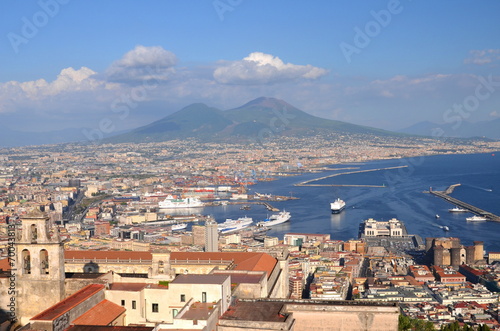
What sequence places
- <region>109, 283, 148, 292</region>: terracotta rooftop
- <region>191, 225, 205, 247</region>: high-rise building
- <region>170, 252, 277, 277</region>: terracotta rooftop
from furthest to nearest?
<region>191, 225, 205, 247</region>: high-rise building
<region>170, 252, 277, 277</region>: terracotta rooftop
<region>109, 283, 148, 292</region>: terracotta rooftop

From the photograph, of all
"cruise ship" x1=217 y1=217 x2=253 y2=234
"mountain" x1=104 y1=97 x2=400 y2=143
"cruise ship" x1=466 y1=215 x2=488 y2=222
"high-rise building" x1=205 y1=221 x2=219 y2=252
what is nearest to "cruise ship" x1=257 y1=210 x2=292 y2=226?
"cruise ship" x1=217 y1=217 x2=253 y2=234

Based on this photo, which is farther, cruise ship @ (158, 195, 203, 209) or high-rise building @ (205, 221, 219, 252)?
cruise ship @ (158, 195, 203, 209)

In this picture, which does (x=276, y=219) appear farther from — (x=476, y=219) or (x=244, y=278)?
(x=244, y=278)

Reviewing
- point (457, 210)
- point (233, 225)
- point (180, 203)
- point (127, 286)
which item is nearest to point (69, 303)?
point (127, 286)

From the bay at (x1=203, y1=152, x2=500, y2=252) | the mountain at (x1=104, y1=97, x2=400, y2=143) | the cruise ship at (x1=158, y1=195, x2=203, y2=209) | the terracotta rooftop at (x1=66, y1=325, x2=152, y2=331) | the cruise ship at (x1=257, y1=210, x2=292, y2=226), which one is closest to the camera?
the terracotta rooftop at (x1=66, y1=325, x2=152, y2=331)

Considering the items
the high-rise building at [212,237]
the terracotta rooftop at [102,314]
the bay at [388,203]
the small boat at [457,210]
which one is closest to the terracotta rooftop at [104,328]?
the terracotta rooftop at [102,314]

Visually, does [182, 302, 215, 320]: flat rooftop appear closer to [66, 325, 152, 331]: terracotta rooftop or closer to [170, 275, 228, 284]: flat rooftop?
[170, 275, 228, 284]: flat rooftop

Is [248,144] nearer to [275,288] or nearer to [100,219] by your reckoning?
[100,219]

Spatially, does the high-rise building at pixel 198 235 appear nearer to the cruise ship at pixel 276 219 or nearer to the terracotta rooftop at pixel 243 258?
the cruise ship at pixel 276 219
